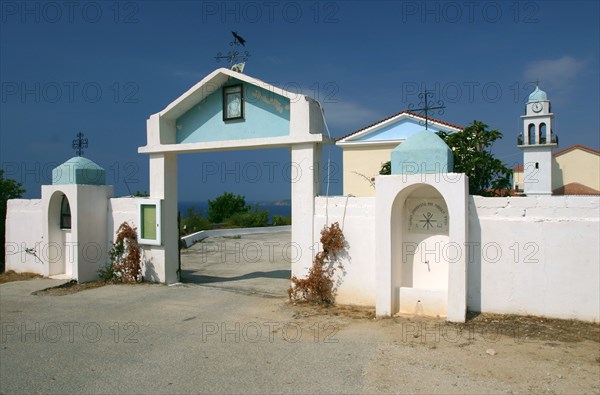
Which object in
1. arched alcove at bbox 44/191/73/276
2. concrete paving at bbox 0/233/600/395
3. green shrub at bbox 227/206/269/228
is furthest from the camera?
green shrub at bbox 227/206/269/228

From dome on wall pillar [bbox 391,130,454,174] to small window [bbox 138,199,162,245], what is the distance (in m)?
6.14

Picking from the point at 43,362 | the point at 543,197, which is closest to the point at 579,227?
the point at 543,197

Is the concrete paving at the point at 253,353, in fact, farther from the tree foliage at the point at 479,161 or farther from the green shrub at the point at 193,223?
the green shrub at the point at 193,223

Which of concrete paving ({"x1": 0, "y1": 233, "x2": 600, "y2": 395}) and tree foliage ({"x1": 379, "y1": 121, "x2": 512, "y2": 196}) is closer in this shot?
concrete paving ({"x1": 0, "y1": 233, "x2": 600, "y2": 395})

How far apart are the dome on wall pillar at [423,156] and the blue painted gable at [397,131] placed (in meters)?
11.4

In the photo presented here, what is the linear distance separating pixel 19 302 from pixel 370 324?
25.1 ft

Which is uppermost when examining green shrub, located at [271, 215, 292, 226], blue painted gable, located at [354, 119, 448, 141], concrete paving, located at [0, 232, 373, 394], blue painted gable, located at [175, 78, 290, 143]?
blue painted gable, located at [354, 119, 448, 141]

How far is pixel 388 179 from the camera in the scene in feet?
27.7

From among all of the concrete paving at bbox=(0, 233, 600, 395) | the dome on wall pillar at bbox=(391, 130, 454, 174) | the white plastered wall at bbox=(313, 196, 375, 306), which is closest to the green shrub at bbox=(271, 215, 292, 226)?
the concrete paving at bbox=(0, 233, 600, 395)

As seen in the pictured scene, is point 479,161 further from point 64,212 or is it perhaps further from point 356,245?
point 64,212

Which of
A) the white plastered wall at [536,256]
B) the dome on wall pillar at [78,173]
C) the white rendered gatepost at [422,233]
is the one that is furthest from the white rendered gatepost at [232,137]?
the white plastered wall at [536,256]

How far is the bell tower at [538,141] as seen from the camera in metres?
26.5

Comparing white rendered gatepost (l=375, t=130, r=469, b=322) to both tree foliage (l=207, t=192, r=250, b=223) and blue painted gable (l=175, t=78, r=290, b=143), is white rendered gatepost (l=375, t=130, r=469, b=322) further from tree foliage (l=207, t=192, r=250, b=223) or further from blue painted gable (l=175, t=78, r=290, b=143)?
tree foliage (l=207, t=192, r=250, b=223)

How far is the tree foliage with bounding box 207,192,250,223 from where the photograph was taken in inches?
1300
